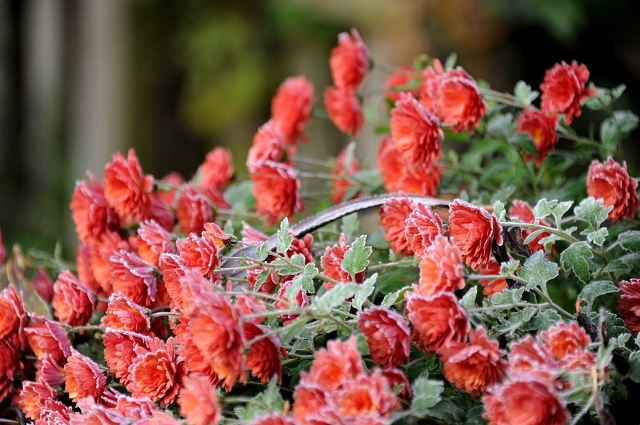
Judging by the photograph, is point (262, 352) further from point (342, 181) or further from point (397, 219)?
point (342, 181)

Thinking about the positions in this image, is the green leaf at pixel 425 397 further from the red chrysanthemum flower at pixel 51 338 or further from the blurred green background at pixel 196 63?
the blurred green background at pixel 196 63

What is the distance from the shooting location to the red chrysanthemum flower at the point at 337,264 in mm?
553

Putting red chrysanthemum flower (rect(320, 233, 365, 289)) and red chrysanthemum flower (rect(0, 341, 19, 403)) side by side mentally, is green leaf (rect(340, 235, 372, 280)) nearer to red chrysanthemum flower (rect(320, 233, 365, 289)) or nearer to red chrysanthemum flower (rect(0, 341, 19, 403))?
red chrysanthemum flower (rect(320, 233, 365, 289))

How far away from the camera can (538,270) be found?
0.51m

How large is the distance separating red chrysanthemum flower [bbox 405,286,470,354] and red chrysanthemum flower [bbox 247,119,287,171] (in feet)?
1.52

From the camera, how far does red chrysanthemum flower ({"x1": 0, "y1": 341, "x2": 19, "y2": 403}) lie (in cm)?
64

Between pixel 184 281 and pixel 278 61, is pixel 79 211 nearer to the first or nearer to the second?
pixel 184 281

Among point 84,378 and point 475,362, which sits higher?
point 475,362

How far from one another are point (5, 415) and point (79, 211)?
0.27 metres

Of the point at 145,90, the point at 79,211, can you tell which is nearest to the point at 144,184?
the point at 79,211

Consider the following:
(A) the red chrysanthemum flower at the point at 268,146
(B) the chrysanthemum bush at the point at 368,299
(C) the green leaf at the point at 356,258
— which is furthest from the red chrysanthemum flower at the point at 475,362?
(A) the red chrysanthemum flower at the point at 268,146

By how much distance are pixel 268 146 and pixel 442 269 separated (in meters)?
0.49

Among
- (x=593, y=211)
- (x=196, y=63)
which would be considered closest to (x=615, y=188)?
(x=593, y=211)

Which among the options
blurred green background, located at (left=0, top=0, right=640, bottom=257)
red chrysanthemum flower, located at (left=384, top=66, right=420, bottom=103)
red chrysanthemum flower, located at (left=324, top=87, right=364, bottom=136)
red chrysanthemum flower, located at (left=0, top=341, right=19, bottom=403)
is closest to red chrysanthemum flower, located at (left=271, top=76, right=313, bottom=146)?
red chrysanthemum flower, located at (left=324, top=87, right=364, bottom=136)
